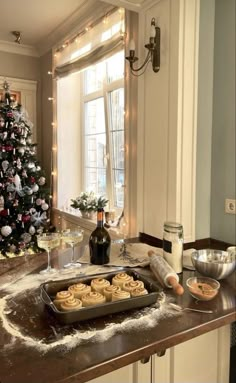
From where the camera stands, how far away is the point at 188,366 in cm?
126

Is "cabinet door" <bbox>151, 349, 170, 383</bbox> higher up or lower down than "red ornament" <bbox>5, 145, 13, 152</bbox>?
lower down

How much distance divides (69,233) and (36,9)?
2607 mm

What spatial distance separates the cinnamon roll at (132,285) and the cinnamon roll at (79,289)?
0.43 ft

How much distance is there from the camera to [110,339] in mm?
936

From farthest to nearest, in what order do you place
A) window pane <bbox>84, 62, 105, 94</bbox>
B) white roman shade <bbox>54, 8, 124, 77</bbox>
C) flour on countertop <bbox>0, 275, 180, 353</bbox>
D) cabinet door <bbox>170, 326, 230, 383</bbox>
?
1. window pane <bbox>84, 62, 105, 94</bbox>
2. white roman shade <bbox>54, 8, 124, 77</bbox>
3. cabinet door <bbox>170, 326, 230, 383</bbox>
4. flour on countertop <bbox>0, 275, 180, 353</bbox>

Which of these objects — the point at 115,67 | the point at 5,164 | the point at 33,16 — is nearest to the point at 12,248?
the point at 5,164

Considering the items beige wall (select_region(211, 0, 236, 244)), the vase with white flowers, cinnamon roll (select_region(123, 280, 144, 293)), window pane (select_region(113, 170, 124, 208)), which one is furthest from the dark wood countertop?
the vase with white flowers

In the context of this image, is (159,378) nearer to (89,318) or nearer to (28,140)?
(89,318)

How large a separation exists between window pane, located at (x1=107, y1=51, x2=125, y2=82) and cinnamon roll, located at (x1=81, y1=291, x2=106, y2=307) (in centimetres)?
225

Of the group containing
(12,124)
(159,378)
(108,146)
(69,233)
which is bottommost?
(159,378)

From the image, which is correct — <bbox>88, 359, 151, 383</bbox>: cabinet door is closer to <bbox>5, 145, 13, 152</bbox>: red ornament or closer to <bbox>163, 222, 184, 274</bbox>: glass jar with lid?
<bbox>163, 222, 184, 274</bbox>: glass jar with lid

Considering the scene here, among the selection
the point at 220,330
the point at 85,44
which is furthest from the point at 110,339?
the point at 85,44

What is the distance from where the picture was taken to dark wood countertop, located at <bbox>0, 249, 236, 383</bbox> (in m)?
0.80

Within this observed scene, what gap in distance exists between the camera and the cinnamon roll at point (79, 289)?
111 cm
